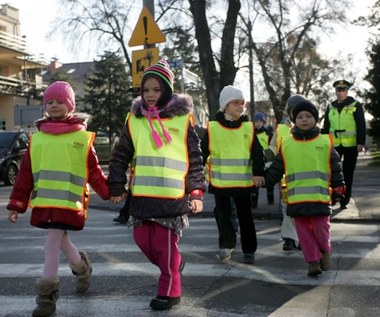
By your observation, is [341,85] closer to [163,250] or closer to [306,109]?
[306,109]

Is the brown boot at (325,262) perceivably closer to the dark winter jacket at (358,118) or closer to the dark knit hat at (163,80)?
the dark knit hat at (163,80)

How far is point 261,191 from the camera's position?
14172mm

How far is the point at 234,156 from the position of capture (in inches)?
250

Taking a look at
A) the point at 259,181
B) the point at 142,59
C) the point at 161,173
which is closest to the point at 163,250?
the point at 161,173

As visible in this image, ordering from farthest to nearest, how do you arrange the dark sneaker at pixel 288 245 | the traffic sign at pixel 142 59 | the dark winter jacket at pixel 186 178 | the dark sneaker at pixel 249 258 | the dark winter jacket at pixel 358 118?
the traffic sign at pixel 142 59 < the dark winter jacket at pixel 358 118 < the dark sneaker at pixel 288 245 < the dark sneaker at pixel 249 258 < the dark winter jacket at pixel 186 178

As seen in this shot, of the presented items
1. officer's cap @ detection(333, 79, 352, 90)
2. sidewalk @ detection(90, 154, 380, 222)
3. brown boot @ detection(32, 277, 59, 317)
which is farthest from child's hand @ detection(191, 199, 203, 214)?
officer's cap @ detection(333, 79, 352, 90)

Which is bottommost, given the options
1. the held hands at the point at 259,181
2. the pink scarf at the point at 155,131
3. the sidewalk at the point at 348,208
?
the sidewalk at the point at 348,208

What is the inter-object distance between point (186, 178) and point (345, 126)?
5649mm

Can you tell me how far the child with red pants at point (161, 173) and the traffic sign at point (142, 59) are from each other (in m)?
6.42

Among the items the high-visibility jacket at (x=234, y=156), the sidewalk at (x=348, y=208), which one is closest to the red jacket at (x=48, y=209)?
the high-visibility jacket at (x=234, y=156)

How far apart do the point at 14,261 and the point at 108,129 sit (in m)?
51.3

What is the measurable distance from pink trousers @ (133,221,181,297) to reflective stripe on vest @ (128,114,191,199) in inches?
10.4

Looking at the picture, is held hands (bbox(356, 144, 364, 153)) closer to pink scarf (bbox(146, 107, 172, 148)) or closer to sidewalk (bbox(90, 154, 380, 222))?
sidewalk (bbox(90, 154, 380, 222))

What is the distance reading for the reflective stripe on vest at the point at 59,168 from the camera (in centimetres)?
466
